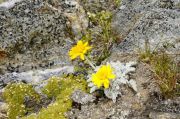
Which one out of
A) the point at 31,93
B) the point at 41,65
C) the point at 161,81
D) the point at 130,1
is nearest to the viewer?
the point at 161,81

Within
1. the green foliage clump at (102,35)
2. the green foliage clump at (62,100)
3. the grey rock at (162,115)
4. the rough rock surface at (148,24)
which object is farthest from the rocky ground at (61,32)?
the grey rock at (162,115)

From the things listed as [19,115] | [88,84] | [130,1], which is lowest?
[19,115]

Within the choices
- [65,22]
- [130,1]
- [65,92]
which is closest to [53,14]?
[65,22]

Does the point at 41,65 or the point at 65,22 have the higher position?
the point at 65,22

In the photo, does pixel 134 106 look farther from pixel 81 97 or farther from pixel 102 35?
pixel 102 35

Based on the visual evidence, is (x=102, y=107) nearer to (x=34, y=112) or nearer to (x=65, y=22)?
(x=34, y=112)

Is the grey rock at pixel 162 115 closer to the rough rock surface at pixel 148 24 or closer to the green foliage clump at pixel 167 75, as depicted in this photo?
the green foliage clump at pixel 167 75

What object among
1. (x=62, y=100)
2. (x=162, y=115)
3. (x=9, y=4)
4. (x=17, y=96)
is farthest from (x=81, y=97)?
(x=9, y=4)
